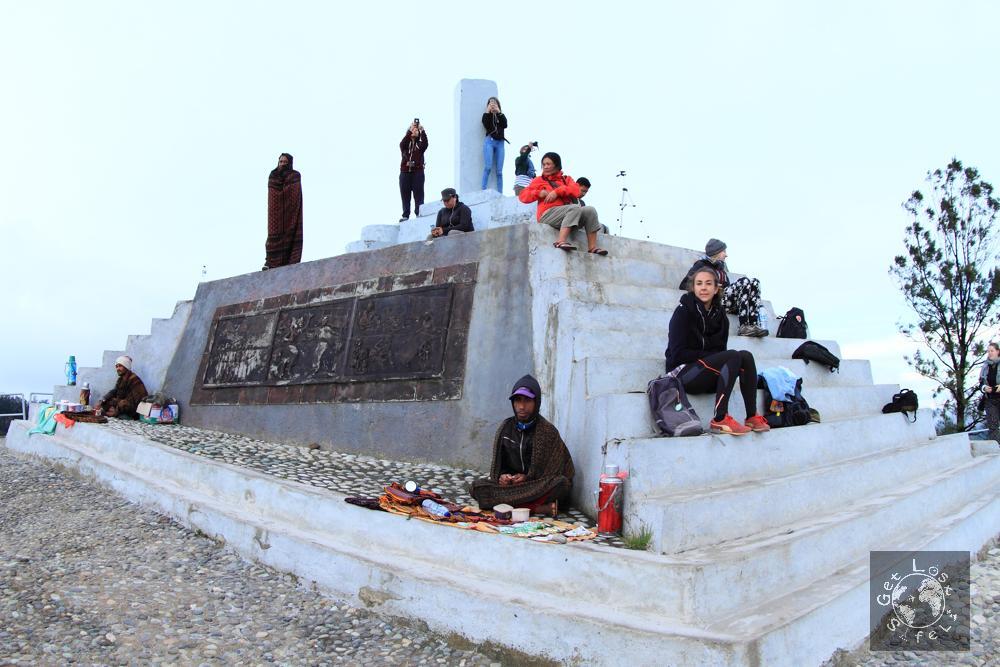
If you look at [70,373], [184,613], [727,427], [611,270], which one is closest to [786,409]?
[727,427]

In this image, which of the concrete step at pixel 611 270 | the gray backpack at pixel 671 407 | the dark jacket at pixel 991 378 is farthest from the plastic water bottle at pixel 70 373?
the dark jacket at pixel 991 378

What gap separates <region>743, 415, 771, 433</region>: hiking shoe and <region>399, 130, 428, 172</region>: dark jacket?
23.8 feet

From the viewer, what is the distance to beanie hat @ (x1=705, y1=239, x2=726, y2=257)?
22.1ft

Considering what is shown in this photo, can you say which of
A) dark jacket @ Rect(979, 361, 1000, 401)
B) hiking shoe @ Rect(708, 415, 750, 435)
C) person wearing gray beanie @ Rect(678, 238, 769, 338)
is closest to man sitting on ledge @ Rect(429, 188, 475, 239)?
person wearing gray beanie @ Rect(678, 238, 769, 338)

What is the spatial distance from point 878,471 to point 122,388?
8.75 m

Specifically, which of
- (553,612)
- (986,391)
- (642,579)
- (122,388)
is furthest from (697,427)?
(122,388)

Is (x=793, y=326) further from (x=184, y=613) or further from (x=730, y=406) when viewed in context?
(x=184, y=613)

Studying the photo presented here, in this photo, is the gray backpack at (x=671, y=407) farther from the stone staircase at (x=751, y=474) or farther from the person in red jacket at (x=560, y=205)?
the person in red jacket at (x=560, y=205)

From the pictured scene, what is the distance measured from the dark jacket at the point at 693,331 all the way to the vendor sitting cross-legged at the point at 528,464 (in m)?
1.04

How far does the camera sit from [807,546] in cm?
424

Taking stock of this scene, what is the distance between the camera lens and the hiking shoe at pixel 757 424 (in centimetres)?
505

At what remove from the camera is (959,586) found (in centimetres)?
525

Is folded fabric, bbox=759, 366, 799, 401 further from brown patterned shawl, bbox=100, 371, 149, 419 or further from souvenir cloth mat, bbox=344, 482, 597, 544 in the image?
brown patterned shawl, bbox=100, 371, 149, 419

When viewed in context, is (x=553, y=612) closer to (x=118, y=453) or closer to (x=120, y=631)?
(x=120, y=631)
